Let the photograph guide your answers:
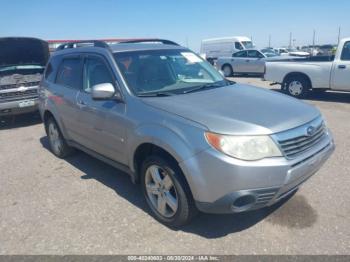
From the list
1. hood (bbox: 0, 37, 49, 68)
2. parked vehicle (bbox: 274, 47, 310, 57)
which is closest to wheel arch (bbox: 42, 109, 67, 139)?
hood (bbox: 0, 37, 49, 68)

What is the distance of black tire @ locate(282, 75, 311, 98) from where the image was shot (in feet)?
33.1

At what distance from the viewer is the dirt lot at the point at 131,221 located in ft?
9.90

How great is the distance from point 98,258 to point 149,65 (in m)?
2.24

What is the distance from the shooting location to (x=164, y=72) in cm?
395

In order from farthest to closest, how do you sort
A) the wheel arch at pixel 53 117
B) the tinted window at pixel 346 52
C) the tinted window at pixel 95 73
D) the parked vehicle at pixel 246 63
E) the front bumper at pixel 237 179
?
the parked vehicle at pixel 246 63 < the tinted window at pixel 346 52 < the wheel arch at pixel 53 117 < the tinted window at pixel 95 73 < the front bumper at pixel 237 179

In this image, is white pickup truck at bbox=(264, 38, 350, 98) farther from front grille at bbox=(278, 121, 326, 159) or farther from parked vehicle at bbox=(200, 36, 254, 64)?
parked vehicle at bbox=(200, 36, 254, 64)

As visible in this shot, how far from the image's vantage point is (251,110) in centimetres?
308

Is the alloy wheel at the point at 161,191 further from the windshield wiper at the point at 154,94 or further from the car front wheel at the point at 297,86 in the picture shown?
the car front wheel at the point at 297,86

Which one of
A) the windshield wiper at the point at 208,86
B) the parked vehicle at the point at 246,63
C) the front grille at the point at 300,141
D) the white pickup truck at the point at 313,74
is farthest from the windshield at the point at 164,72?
the parked vehicle at the point at 246,63

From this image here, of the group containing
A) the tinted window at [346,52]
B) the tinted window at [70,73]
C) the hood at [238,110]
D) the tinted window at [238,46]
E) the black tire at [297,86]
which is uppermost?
the tinted window at [238,46]

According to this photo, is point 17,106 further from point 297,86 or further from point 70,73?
point 297,86

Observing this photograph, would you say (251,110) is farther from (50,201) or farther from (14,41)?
(14,41)

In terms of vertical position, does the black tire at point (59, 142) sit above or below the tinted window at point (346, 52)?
below

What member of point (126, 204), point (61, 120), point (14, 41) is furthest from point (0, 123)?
point (126, 204)
